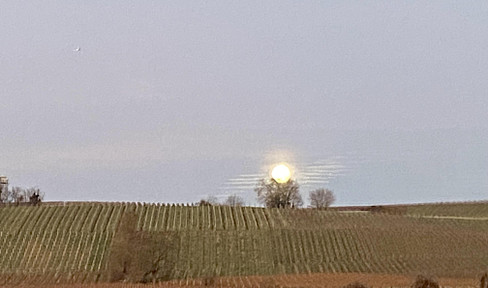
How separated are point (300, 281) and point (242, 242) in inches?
435

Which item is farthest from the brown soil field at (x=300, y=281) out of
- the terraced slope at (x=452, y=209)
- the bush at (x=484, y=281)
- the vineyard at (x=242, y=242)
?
the terraced slope at (x=452, y=209)

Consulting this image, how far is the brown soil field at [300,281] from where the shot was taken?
33000mm

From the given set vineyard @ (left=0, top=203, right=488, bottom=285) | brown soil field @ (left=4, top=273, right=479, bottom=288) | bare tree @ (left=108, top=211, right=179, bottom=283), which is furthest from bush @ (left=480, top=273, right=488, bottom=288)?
bare tree @ (left=108, top=211, right=179, bottom=283)

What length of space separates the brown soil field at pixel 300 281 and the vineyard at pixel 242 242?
8.11 ft

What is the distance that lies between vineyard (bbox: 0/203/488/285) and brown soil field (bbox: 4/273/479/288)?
2471 mm

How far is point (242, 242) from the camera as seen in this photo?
46.6 meters

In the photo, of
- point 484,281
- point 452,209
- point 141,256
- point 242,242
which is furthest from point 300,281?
point 452,209

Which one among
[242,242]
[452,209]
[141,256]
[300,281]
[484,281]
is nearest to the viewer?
[484,281]

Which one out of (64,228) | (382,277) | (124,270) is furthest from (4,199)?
(382,277)

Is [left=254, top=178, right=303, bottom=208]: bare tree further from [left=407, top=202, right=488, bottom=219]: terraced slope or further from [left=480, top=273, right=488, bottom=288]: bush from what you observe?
[left=480, top=273, right=488, bottom=288]: bush

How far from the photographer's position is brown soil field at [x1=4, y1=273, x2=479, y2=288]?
3300cm

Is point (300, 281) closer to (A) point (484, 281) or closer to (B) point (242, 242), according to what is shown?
(B) point (242, 242)

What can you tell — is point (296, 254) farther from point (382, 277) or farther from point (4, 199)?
point (4, 199)

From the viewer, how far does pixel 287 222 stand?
53219 millimetres
